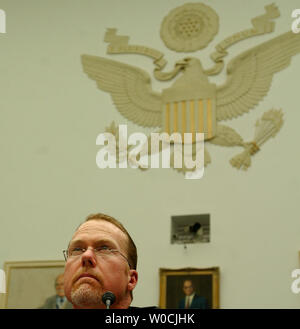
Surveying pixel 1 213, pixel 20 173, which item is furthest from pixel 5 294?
pixel 20 173

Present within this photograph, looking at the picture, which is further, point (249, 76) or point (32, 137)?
point (32, 137)

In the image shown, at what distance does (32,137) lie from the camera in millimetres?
11438

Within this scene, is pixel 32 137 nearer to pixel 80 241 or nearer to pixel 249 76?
pixel 249 76

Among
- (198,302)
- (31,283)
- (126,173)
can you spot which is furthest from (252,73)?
(31,283)

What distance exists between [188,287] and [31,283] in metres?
2.74

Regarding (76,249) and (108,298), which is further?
(76,249)

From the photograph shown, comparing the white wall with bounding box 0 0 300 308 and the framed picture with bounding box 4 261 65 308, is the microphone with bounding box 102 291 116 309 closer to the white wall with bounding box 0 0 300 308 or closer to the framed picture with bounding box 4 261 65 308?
the white wall with bounding box 0 0 300 308

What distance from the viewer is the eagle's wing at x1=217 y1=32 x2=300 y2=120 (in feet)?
34.1

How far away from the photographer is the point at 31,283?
10.2 m

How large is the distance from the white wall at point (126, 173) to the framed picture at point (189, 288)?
0.13 meters

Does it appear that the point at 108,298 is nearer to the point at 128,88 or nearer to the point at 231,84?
the point at 231,84

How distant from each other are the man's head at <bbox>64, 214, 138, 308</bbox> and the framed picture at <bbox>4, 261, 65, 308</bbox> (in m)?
7.10

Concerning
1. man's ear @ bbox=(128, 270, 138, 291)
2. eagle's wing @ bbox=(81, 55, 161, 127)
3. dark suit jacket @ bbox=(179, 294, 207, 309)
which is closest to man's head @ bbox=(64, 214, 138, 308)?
man's ear @ bbox=(128, 270, 138, 291)

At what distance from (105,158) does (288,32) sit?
155 inches
